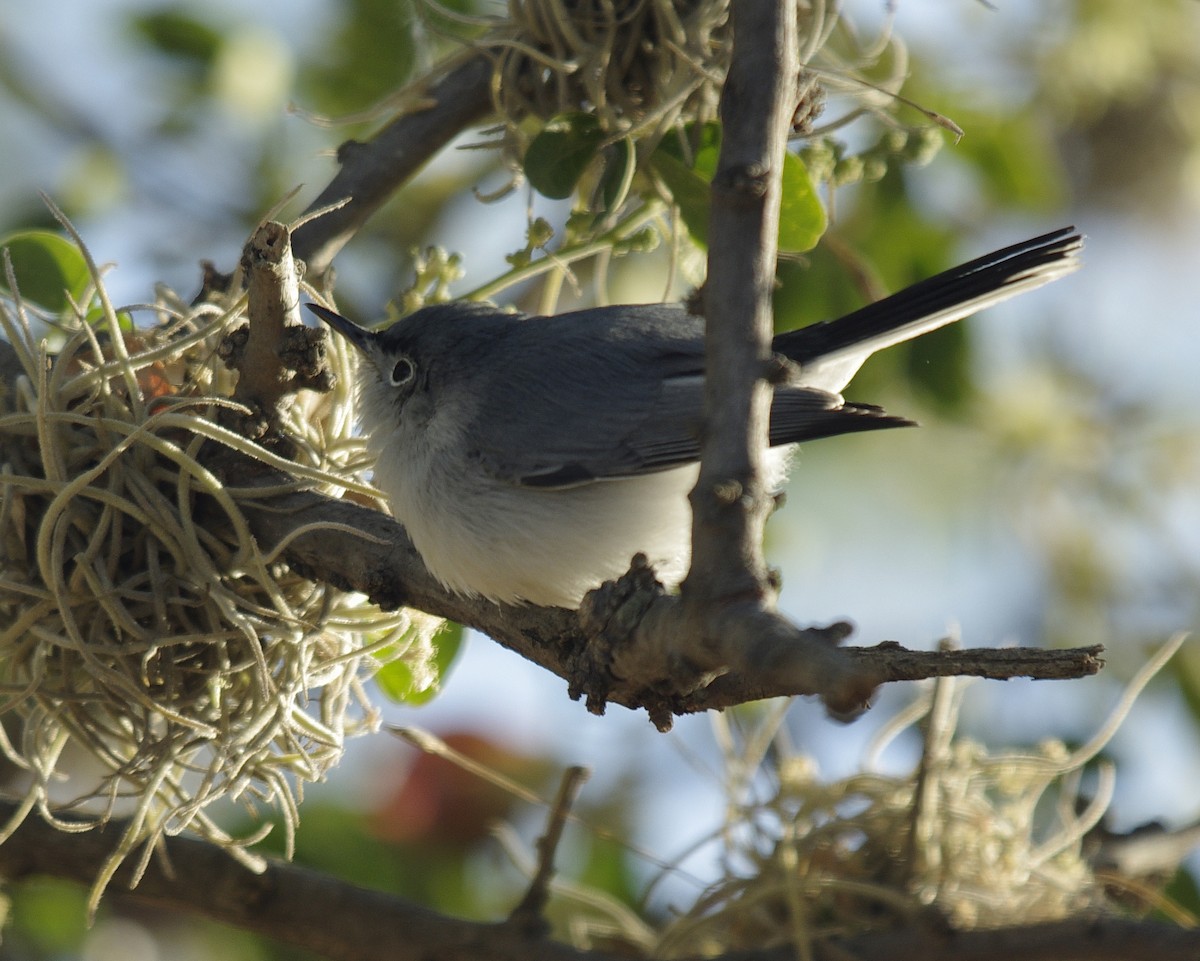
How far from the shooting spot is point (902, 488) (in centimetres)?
494

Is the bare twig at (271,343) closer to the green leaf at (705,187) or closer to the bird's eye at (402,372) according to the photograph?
the bird's eye at (402,372)

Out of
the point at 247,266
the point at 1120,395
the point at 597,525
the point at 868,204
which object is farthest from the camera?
the point at 1120,395

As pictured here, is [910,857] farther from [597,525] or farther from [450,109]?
[450,109]

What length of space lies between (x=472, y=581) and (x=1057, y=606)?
2.85 meters

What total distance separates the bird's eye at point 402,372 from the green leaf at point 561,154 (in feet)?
1.31

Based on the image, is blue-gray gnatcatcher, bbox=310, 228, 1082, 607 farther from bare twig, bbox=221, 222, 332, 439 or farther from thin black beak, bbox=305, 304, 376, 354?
bare twig, bbox=221, 222, 332, 439

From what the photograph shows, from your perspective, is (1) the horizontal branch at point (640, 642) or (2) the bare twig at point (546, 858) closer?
(1) the horizontal branch at point (640, 642)

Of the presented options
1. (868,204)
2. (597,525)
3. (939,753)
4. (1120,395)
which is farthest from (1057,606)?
(597,525)

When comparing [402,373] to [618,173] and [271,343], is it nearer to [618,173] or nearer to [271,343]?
[271,343]

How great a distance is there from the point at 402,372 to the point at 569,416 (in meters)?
0.34

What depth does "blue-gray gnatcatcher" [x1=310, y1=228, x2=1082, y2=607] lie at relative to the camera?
6.69 feet

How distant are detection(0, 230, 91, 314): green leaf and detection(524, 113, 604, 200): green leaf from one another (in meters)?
0.82

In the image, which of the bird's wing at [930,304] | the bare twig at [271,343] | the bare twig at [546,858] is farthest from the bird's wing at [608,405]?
the bare twig at [546,858]

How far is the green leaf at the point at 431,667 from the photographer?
7.63 feet
